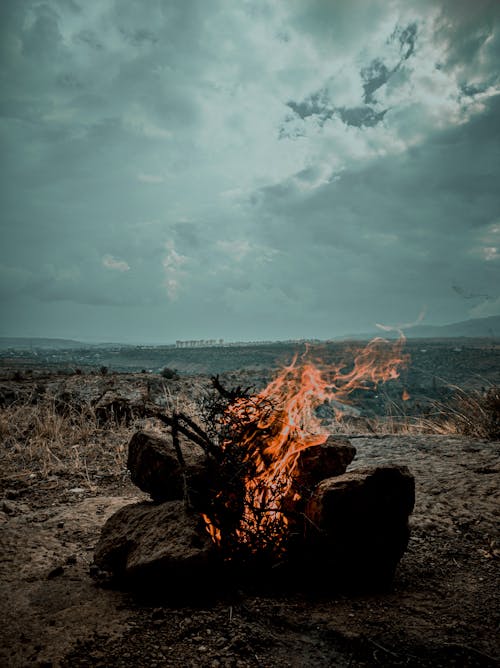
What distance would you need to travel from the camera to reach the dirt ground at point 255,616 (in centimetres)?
168

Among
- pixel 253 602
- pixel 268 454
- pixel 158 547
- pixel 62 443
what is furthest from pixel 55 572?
pixel 62 443

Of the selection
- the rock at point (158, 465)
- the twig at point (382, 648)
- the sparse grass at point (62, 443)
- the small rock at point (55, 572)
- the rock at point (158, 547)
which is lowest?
the sparse grass at point (62, 443)

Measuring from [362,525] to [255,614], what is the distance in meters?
0.80

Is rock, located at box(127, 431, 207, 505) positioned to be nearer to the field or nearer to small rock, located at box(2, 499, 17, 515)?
the field

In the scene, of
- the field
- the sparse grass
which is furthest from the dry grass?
the field

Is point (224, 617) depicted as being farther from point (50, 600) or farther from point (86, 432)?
point (86, 432)

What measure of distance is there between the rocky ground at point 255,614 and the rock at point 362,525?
144 mm

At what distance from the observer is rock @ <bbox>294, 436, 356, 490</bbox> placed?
2.88 metres

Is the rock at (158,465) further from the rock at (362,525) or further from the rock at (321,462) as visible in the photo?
the rock at (362,525)

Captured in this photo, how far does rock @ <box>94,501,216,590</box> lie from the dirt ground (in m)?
0.13

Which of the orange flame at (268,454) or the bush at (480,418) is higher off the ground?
the orange flame at (268,454)

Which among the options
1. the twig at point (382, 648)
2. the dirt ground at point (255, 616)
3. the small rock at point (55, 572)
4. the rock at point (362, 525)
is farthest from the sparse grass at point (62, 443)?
the twig at point (382, 648)

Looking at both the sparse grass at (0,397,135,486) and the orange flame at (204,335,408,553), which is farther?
the sparse grass at (0,397,135,486)

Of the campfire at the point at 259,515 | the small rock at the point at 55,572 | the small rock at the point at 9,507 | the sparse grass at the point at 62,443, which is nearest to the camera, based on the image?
the campfire at the point at 259,515
